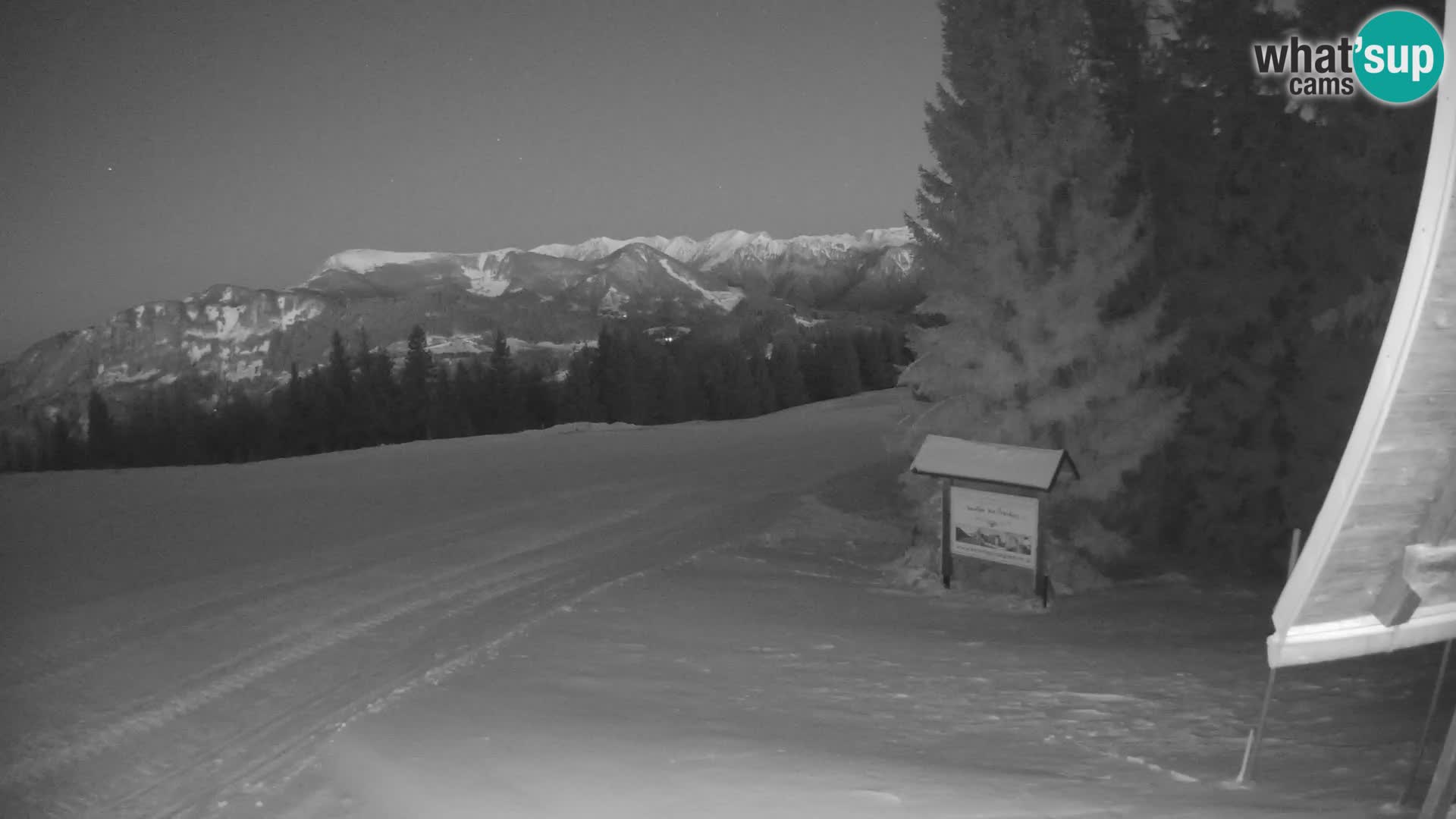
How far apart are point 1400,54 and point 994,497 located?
7.66m

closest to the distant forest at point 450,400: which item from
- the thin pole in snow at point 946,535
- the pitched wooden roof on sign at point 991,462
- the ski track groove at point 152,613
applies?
the ski track groove at point 152,613

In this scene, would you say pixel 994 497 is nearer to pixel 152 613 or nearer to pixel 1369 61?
pixel 1369 61

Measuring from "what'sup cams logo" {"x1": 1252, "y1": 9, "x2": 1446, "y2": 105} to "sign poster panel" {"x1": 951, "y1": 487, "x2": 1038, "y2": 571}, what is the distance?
7.13 m

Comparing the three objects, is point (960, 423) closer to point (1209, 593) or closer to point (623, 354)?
point (1209, 593)

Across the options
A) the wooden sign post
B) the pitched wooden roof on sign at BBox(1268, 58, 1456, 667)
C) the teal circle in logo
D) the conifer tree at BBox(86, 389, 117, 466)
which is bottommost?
the conifer tree at BBox(86, 389, 117, 466)

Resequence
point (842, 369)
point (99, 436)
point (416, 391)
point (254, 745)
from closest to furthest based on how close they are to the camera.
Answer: point (254, 745) → point (416, 391) → point (99, 436) → point (842, 369)

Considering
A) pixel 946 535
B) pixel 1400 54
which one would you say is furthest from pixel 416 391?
pixel 1400 54

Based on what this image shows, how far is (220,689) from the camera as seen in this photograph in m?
9.03

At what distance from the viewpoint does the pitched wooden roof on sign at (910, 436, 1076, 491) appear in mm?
13008

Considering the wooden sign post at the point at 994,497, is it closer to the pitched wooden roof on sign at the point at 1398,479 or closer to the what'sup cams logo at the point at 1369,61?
the what'sup cams logo at the point at 1369,61

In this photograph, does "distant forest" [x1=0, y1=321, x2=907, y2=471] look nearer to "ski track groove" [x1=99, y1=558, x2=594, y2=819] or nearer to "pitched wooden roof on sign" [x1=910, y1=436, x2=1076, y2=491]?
"pitched wooden roof on sign" [x1=910, y1=436, x2=1076, y2=491]

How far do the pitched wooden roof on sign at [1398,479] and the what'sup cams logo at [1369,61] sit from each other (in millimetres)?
8506

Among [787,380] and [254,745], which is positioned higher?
[787,380]

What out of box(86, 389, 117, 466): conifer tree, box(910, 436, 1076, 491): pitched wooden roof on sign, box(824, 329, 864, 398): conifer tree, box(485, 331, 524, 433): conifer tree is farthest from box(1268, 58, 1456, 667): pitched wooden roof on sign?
box(86, 389, 117, 466): conifer tree
